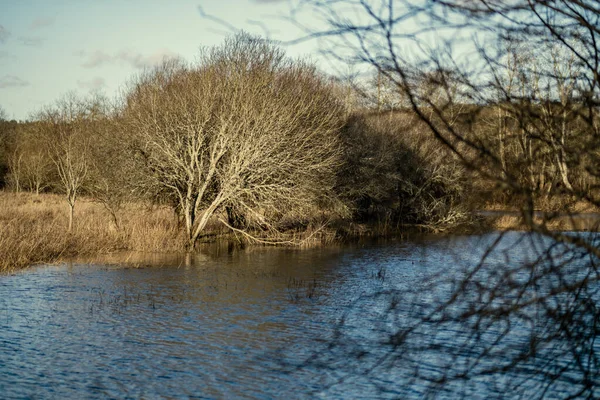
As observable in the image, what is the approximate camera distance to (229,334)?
37.3 ft

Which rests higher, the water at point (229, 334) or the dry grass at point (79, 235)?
the dry grass at point (79, 235)

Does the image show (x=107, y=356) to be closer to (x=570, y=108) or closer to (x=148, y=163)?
(x=570, y=108)

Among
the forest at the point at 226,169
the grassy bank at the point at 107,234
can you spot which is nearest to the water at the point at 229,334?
the grassy bank at the point at 107,234

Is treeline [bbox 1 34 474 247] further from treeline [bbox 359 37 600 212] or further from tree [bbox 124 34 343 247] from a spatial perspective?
treeline [bbox 359 37 600 212]

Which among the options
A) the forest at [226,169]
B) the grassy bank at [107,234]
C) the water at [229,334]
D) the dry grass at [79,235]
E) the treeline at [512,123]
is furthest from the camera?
the forest at [226,169]

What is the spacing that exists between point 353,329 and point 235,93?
12680 mm

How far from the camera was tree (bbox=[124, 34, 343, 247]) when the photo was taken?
21.7 m

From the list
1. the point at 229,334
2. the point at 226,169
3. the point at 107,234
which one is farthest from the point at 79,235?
the point at 229,334

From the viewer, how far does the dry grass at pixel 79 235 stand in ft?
60.7

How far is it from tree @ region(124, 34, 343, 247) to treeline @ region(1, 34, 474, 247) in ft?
0.16

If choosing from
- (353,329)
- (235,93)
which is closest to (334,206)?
(235,93)

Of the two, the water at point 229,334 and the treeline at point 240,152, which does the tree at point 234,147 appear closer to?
the treeline at point 240,152

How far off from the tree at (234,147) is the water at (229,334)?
12.6 feet

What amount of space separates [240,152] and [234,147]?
0.97ft
